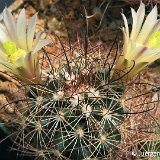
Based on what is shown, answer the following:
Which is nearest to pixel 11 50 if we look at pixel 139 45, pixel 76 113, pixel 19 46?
pixel 19 46

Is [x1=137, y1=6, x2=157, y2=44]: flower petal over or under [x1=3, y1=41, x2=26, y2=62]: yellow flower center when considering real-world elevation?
over

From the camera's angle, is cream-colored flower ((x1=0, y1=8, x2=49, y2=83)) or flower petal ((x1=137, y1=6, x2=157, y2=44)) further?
flower petal ((x1=137, y1=6, x2=157, y2=44))

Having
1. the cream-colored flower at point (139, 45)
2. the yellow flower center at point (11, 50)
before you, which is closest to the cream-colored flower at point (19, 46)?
the yellow flower center at point (11, 50)

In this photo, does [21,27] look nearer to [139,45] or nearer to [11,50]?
[11,50]

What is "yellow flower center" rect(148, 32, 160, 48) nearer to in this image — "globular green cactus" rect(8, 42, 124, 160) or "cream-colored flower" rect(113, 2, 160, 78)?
"cream-colored flower" rect(113, 2, 160, 78)

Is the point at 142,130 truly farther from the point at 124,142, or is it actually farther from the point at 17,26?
the point at 17,26

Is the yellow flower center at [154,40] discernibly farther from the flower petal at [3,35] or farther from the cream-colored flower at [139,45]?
the flower petal at [3,35]

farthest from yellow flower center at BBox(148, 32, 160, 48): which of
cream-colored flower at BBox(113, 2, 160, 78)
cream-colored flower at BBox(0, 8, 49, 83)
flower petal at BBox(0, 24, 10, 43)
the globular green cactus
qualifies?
flower petal at BBox(0, 24, 10, 43)
